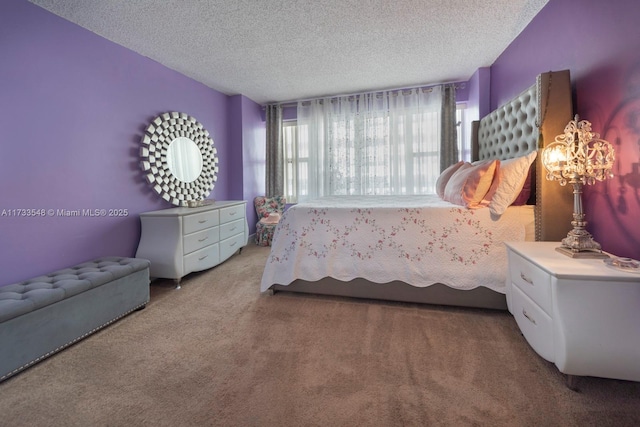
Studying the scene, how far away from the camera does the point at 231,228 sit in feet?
12.0

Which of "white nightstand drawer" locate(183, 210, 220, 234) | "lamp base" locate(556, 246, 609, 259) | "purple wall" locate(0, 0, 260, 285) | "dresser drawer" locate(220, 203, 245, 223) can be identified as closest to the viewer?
"lamp base" locate(556, 246, 609, 259)

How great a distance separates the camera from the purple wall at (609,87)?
146cm

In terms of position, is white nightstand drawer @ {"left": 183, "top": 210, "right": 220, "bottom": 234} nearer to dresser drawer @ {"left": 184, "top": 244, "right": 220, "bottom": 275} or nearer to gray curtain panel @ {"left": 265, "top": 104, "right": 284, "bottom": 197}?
dresser drawer @ {"left": 184, "top": 244, "right": 220, "bottom": 275}

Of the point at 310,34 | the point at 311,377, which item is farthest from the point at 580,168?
the point at 310,34

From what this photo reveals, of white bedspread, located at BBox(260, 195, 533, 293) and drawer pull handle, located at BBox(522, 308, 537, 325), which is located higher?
white bedspread, located at BBox(260, 195, 533, 293)

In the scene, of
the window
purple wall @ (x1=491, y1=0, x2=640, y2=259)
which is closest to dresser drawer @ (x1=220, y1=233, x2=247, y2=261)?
the window

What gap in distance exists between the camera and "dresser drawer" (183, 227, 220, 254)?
2.82m

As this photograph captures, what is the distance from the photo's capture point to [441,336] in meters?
1.77

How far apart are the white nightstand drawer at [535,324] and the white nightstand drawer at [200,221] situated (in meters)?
2.79

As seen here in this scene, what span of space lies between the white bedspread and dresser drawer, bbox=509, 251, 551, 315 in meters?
0.27

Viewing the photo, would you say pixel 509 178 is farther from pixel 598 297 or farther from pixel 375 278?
pixel 375 278

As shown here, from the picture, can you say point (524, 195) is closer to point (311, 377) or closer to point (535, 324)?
point (535, 324)

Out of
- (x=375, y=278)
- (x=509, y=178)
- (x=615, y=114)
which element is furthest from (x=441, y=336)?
(x=615, y=114)

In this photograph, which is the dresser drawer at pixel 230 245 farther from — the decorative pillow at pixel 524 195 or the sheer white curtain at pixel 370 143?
the decorative pillow at pixel 524 195
